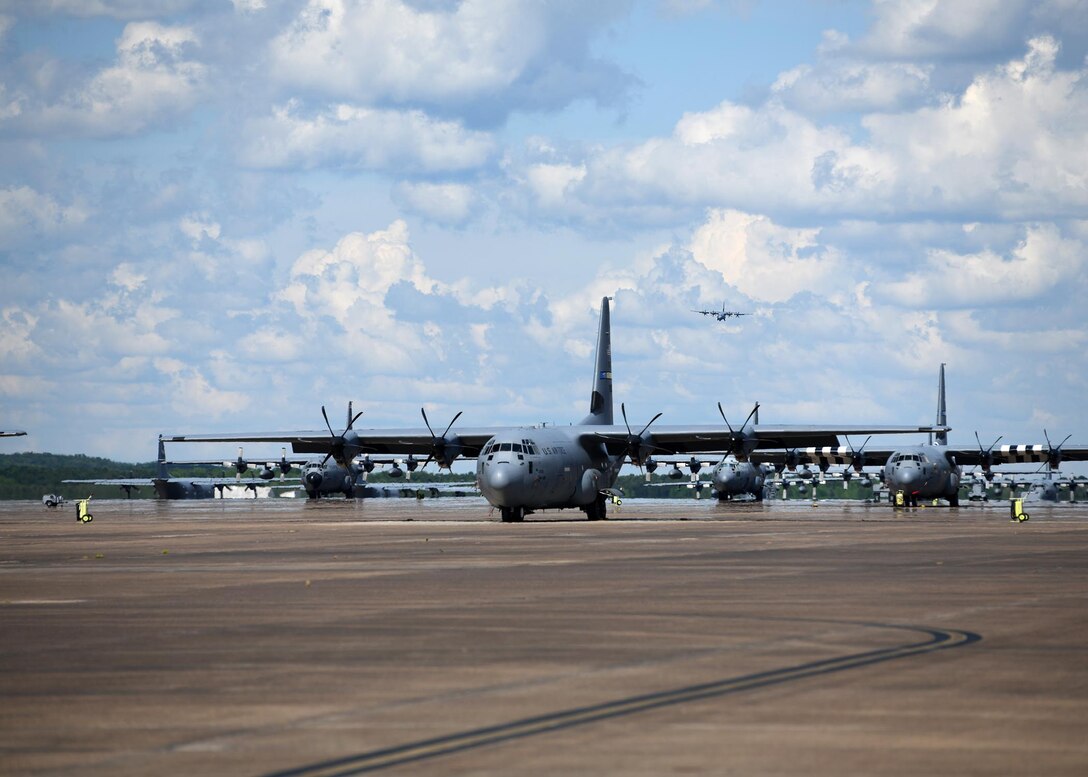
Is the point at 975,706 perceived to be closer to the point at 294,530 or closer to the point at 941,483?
the point at 294,530

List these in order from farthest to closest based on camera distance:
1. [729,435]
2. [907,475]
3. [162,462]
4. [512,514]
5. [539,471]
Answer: [162,462] < [907,475] < [729,435] < [512,514] < [539,471]

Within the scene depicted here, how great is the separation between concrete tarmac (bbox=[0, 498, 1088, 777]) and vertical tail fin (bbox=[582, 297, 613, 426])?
52.7 meters

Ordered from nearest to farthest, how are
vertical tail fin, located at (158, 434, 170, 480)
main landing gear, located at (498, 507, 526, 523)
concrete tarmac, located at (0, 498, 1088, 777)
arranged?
concrete tarmac, located at (0, 498, 1088, 777), main landing gear, located at (498, 507, 526, 523), vertical tail fin, located at (158, 434, 170, 480)

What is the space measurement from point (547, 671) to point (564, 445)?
54.3 metres

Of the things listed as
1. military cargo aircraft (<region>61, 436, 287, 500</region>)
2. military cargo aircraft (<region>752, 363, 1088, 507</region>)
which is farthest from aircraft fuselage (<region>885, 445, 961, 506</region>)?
military cargo aircraft (<region>61, 436, 287, 500</region>)

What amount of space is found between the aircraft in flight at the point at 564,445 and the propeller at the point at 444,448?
0.16 feet

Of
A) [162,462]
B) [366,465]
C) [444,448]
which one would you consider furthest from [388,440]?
[162,462]

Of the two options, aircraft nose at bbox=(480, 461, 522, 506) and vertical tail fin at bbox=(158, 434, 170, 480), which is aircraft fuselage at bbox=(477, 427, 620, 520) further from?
vertical tail fin at bbox=(158, 434, 170, 480)

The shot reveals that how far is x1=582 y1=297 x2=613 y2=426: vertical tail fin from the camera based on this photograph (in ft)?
264

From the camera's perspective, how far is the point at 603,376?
8250 centimetres

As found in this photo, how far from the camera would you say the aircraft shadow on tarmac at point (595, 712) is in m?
8.84

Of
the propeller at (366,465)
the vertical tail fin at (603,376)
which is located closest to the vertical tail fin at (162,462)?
the propeller at (366,465)

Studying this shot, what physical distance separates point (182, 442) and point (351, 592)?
218ft

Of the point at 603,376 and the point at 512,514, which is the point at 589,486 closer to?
the point at 512,514
